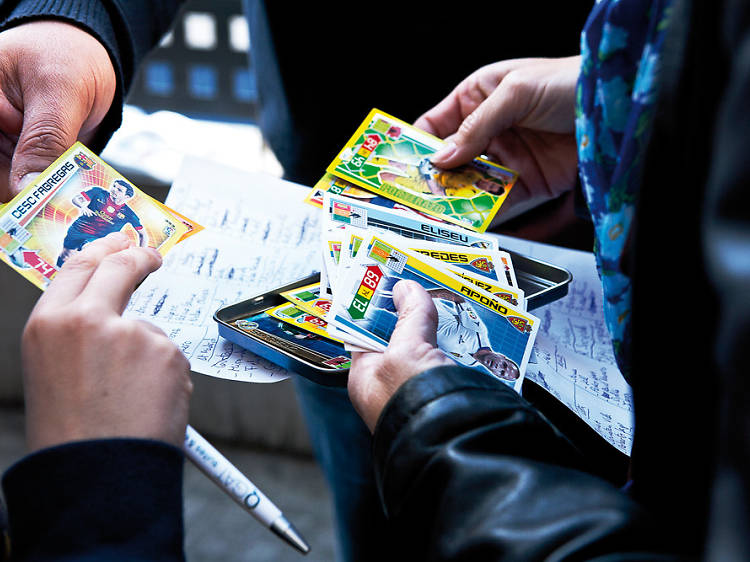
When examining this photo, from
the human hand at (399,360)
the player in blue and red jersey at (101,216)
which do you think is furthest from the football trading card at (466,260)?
the player in blue and red jersey at (101,216)

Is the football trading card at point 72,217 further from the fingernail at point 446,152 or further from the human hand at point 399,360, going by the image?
the fingernail at point 446,152

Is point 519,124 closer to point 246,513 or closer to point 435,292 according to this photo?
point 435,292

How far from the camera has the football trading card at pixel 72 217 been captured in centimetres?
77

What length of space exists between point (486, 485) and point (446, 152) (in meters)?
0.72

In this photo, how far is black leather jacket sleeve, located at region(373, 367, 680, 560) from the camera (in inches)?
16.7

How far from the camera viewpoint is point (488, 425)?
518 mm

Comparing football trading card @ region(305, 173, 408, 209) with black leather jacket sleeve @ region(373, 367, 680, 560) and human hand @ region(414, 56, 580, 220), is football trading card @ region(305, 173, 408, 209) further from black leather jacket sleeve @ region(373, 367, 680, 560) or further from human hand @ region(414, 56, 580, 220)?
black leather jacket sleeve @ region(373, 367, 680, 560)

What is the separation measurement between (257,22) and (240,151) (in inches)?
41.1

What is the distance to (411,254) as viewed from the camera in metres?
0.85

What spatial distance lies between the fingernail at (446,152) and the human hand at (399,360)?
425 millimetres

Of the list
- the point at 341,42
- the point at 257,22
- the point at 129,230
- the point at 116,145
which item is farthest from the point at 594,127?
the point at 116,145

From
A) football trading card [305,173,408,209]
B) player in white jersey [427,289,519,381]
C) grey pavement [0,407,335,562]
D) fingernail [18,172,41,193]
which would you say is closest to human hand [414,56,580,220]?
football trading card [305,173,408,209]

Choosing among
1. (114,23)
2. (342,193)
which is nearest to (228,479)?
(342,193)

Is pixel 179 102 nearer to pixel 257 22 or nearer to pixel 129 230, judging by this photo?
pixel 257 22
